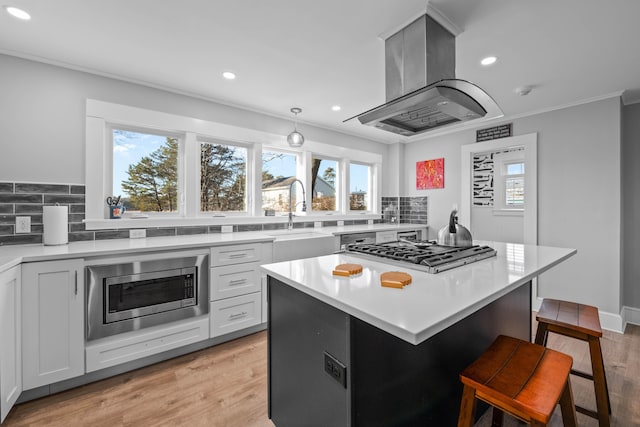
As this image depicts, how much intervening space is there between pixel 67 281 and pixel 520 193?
458cm

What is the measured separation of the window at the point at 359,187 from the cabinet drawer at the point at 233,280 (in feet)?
7.64

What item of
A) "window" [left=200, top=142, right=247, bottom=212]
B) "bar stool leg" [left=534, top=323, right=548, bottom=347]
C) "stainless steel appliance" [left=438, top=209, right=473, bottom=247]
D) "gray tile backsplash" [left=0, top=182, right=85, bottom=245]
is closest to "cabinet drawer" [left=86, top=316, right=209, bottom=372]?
"gray tile backsplash" [left=0, top=182, right=85, bottom=245]

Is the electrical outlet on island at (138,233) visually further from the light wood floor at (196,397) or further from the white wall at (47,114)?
the light wood floor at (196,397)

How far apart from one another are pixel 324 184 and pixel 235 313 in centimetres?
232

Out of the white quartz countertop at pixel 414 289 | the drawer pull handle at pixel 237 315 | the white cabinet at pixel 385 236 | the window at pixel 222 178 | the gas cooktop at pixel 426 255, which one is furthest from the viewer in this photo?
the white cabinet at pixel 385 236

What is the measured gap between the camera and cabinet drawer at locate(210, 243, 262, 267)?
245cm

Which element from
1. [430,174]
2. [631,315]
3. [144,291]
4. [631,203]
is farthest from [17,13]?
[631,315]

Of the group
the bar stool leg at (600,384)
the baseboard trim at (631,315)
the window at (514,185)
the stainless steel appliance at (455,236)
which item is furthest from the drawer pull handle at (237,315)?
the baseboard trim at (631,315)

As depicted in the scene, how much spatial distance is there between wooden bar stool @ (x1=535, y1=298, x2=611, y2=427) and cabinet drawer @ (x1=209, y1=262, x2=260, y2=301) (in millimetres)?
2155

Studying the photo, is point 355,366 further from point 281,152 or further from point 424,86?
point 281,152

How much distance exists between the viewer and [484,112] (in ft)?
5.51

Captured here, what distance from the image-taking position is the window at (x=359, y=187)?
Result: 461 centimetres

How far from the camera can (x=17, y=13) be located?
1.75m

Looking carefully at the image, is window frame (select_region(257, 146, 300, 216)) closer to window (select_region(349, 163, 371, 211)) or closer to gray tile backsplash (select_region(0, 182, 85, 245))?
window (select_region(349, 163, 371, 211))
